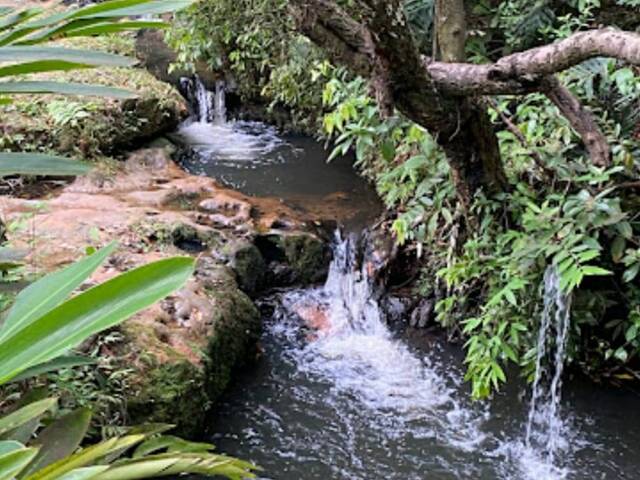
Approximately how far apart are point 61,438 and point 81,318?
589 mm

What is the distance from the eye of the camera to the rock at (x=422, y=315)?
4.47 meters

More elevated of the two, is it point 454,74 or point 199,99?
point 454,74

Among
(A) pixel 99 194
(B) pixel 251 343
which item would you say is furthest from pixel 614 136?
(A) pixel 99 194

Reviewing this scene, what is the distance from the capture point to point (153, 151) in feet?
21.1

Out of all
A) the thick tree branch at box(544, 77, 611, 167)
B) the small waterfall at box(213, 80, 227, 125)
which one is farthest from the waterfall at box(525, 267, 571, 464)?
the small waterfall at box(213, 80, 227, 125)

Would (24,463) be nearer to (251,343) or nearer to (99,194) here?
(251,343)

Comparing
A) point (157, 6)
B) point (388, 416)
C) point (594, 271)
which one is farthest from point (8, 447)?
point (388, 416)

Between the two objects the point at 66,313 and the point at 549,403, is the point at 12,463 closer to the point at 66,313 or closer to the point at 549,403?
the point at 66,313

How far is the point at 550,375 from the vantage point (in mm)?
3658

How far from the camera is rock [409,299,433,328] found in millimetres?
4469

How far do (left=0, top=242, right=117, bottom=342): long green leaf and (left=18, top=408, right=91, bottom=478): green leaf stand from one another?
1.51ft

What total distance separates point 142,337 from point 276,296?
5.13 ft

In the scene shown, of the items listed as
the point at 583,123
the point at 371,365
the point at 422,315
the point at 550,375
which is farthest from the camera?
the point at 422,315

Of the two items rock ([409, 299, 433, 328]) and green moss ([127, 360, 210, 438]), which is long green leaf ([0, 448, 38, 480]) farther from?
rock ([409, 299, 433, 328])
